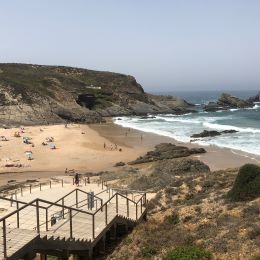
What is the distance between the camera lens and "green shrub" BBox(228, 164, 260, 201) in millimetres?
14867

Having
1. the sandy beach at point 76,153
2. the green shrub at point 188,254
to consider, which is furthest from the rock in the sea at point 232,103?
the green shrub at point 188,254

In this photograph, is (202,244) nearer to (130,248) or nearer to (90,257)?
(130,248)

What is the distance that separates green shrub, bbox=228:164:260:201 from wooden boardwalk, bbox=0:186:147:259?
126 inches

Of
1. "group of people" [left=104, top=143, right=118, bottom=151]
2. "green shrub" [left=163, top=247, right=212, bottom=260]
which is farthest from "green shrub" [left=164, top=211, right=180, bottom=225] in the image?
"group of people" [left=104, top=143, right=118, bottom=151]

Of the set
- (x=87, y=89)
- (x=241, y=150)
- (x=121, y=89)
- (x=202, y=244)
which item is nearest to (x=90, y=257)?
(x=202, y=244)

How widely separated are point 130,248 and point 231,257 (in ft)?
9.86

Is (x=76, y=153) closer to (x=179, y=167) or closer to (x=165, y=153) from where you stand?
(x=165, y=153)

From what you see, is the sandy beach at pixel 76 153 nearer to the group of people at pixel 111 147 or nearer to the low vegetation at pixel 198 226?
the group of people at pixel 111 147

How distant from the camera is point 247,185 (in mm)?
15125

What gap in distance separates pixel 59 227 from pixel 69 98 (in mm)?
83324

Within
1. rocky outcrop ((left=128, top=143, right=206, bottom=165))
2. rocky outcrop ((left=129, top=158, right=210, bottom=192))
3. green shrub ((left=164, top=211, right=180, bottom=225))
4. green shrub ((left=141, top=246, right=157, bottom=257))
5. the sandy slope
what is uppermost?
green shrub ((left=164, top=211, right=180, bottom=225))

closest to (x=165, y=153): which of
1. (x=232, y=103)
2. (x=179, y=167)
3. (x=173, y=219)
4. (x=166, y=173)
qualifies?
(x=179, y=167)

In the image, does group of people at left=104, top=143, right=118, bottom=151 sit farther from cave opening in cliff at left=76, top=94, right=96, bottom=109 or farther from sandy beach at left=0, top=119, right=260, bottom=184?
cave opening in cliff at left=76, top=94, right=96, bottom=109

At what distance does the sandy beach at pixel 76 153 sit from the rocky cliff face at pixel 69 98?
18240 millimetres
